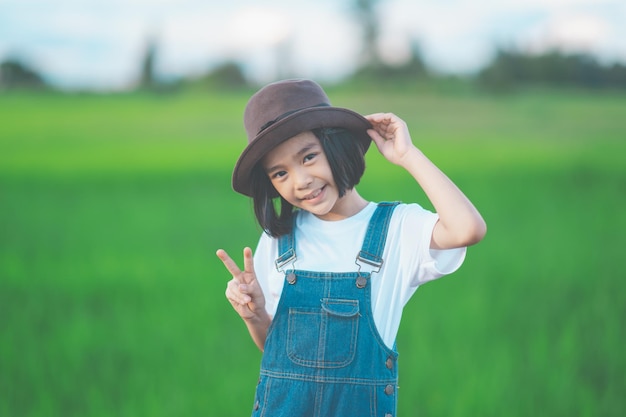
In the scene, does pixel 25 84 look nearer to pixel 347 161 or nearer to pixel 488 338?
pixel 488 338

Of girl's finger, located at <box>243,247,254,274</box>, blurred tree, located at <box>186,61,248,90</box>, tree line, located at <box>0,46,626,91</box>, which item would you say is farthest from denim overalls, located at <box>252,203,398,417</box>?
blurred tree, located at <box>186,61,248,90</box>

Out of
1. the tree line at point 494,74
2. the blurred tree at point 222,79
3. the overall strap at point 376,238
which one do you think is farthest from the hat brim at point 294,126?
the blurred tree at point 222,79

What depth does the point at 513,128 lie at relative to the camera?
15.2 m

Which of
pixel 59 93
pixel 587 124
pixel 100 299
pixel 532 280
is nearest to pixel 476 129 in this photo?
pixel 587 124

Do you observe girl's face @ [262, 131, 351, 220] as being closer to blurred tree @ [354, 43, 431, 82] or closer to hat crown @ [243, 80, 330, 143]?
hat crown @ [243, 80, 330, 143]

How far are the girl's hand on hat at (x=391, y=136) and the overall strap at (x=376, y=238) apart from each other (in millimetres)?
130

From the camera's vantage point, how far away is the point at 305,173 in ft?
5.94

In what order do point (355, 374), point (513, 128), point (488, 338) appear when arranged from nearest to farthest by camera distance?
point (355, 374), point (488, 338), point (513, 128)

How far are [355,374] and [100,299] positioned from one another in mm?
3284

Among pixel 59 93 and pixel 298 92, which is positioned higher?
pixel 59 93

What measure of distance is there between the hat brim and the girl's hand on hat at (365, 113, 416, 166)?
4 centimetres

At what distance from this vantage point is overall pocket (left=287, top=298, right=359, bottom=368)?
176 cm

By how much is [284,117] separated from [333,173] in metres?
0.18

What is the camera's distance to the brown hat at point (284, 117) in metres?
1.78
